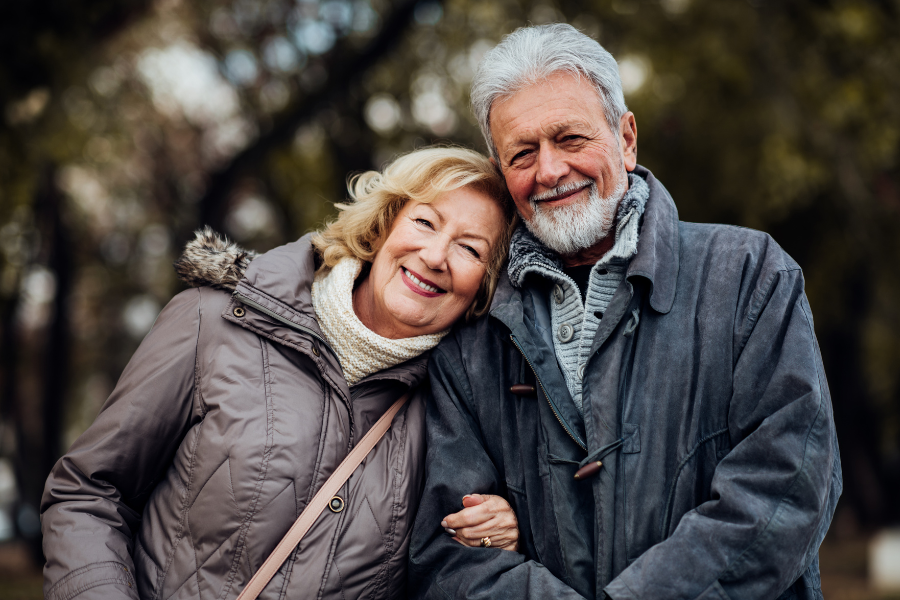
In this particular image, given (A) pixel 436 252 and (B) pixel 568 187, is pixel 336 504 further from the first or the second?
(B) pixel 568 187

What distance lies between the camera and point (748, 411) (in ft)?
6.64

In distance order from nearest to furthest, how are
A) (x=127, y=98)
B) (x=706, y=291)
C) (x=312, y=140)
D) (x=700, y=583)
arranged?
(x=700, y=583)
(x=706, y=291)
(x=127, y=98)
(x=312, y=140)

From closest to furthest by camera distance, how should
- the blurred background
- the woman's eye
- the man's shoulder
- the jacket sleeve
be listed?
the jacket sleeve < the man's shoulder < the woman's eye < the blurred background

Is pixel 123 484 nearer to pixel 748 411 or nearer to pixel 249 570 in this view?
pixel 249 570

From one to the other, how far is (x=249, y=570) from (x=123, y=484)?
507 millimetres

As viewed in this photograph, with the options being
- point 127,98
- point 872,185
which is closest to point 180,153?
point 127,98

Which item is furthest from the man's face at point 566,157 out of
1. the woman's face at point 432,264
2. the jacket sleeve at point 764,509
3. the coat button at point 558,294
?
the jacket sleeve at point 764,509

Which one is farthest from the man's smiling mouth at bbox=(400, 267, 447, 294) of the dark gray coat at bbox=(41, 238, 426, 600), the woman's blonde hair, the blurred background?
the blurred background

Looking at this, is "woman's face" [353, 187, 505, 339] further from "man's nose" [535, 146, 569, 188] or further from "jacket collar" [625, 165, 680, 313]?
"jacket collar" [625, 165, 680, 313]

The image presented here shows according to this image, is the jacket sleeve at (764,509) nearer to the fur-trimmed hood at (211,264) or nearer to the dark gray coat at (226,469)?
the dark gray coat at (226,469)

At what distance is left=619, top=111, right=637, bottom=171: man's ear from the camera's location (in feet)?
8.36

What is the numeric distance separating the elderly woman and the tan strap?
28 mm

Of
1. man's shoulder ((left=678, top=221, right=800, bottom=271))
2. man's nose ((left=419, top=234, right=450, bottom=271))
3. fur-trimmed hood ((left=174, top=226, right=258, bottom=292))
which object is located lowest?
man's shoulder ((left=678, top=221, right=800, bottom=271))

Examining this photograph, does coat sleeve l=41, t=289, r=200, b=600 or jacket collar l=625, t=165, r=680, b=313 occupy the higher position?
jacket collar l=625, t=165, r=680, b=313
